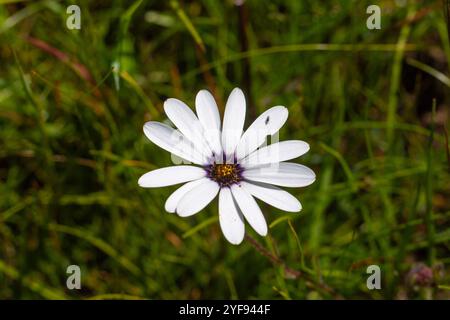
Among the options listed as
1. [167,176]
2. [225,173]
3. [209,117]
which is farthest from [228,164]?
[167,176]

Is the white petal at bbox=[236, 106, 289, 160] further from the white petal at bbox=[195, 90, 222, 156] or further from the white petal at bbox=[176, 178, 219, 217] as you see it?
the white petal at bbox=[176, 178, 219, 217]

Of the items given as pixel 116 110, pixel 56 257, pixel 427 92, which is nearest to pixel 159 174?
pixel 116 110

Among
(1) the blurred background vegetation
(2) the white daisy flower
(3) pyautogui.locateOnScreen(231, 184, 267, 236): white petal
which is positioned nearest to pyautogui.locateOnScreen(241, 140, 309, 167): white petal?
(2) the white daisy flower

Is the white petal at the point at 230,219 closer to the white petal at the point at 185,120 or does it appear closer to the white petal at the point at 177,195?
the white petal at the point at 177,195

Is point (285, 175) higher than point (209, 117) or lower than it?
lower

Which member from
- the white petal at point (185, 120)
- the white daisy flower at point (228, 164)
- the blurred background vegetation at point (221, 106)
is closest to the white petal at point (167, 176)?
the white daisy flower at point (228, 164)

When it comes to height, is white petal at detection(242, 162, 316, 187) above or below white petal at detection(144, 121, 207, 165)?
below

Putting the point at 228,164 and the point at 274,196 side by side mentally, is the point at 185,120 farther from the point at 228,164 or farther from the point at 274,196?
the point at 274,196
